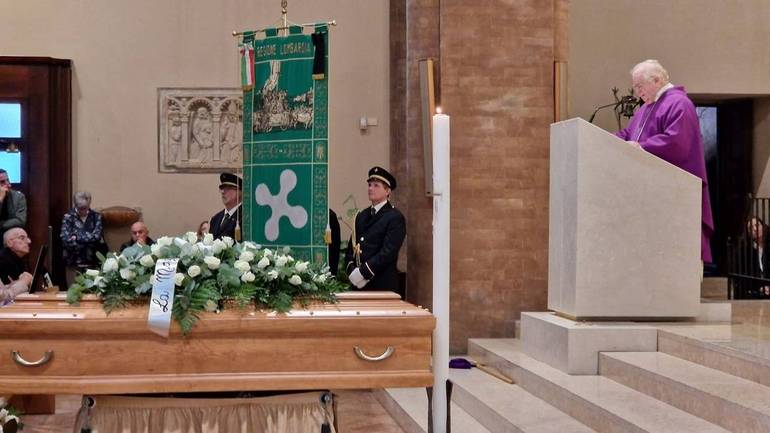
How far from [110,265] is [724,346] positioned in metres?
3.09

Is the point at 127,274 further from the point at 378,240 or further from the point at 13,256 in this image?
the point at 378,240

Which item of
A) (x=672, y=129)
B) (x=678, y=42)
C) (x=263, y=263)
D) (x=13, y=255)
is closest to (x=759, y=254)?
(x=678, y=42)

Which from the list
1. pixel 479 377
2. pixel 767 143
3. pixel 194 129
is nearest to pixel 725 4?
pixel 767 143

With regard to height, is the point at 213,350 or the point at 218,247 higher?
the point at 218,247

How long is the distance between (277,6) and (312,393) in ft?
29.0

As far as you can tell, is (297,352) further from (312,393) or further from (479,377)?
(479,377)

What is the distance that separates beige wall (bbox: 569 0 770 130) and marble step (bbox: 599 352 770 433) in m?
6.47

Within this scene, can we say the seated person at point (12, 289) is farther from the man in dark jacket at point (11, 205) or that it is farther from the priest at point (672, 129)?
the man in dark jacket at point (11, 205)

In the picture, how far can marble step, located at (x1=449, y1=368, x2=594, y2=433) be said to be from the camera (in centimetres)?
508

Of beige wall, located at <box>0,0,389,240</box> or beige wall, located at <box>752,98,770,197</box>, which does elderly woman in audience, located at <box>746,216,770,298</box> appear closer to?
beige wall, located at <box>752,98,770,197</box>

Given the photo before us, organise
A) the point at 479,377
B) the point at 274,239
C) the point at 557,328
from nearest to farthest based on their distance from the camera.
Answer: the point at 557,328
the point at 479,377
the point at 274,239

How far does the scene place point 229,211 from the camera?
27.1 feet

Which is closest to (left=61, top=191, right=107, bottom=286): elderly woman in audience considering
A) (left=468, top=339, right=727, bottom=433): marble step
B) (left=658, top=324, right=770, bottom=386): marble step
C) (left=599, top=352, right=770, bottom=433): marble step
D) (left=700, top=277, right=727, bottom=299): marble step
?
(left=468, top=339, right=727, bottom=433): marble step

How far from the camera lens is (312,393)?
3270 millimetres
